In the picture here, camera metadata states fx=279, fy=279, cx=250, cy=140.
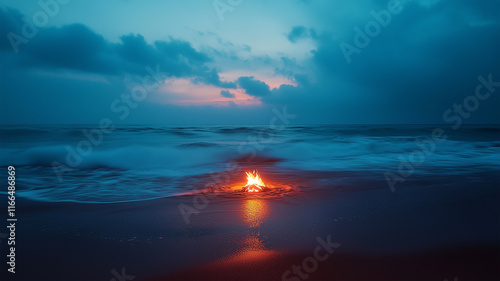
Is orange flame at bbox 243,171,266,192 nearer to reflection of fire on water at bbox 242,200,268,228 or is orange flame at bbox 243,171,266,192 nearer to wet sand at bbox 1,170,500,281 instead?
wet sand at bbox 1,170,500,281

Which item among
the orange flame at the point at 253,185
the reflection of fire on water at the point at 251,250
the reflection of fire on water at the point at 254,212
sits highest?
the orange flame at the point at 253,185

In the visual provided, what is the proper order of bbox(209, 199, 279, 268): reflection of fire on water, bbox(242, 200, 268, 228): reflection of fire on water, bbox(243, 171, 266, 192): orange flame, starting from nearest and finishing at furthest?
bbox(209, 199, 279, 268): reflection of fire on water < bbox(242, 200, 268, 228): reflection of fire on water < bbox(243, 171, 266, 192): orange flame

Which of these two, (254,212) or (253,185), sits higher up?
(253,185)

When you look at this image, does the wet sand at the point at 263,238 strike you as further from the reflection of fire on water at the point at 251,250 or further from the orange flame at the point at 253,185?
the orange flame at the point at 253,185

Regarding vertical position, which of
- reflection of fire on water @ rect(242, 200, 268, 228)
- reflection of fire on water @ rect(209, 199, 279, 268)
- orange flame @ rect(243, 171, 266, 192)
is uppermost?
orange flame @ rect(243, 171, 266, 192)

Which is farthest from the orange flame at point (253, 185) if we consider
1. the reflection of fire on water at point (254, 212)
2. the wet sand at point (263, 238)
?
the reflection of fire on water at point (254, 212)

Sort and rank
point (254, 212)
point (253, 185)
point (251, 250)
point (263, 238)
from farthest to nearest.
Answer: point (253, 185) < point (254, 212) < point (263, 238) < point (251, 250)

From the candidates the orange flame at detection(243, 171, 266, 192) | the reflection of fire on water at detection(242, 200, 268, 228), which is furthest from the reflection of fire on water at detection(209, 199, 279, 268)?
the orange flame at detection(243, 171, 266, 192)

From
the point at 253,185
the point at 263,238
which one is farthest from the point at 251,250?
the point at 253,185

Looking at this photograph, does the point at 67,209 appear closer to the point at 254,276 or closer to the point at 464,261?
the point at 254,276

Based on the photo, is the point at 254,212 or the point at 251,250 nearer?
the point at 251,250

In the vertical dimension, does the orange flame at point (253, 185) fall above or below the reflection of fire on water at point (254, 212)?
above

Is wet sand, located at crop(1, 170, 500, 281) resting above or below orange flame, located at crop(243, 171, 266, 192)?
below

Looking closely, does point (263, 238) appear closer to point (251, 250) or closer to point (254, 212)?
point (251, 250)
